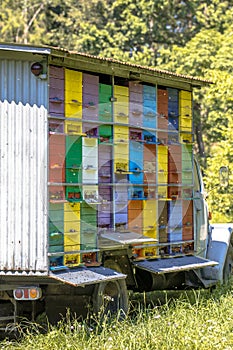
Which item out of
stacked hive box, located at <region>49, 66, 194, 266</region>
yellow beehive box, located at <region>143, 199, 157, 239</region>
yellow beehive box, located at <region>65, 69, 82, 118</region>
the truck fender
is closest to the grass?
stacked hive box, located at <region>49, 66, 194, 266</region>

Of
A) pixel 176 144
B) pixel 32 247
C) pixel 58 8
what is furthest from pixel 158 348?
pixel 58 8

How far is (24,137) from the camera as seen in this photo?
837cm

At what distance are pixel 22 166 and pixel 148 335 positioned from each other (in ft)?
8.23

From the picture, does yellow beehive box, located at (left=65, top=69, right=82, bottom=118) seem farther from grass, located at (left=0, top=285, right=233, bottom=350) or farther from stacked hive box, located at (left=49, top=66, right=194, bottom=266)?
grass, located at (left=0, top=285, right=233, bottom=350)

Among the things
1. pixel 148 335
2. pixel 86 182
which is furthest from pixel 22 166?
pixel 148 335

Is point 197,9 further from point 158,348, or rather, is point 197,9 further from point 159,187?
point 158,348

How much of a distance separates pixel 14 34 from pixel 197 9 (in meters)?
10.4

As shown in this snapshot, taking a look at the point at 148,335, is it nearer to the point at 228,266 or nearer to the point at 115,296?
the point at 115,296

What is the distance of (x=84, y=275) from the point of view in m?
8.41

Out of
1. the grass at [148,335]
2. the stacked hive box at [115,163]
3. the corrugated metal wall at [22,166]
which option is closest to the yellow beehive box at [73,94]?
the stacked hive box at [115,163]

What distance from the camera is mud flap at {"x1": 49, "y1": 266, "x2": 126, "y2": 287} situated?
8086 mm

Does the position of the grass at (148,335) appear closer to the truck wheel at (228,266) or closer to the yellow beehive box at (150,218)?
the yellow beehive box at (150,218)

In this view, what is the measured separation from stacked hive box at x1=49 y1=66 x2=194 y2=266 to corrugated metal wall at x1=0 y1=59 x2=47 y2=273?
147 millimetres

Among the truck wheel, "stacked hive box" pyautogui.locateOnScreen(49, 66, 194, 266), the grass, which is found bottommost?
the grass
